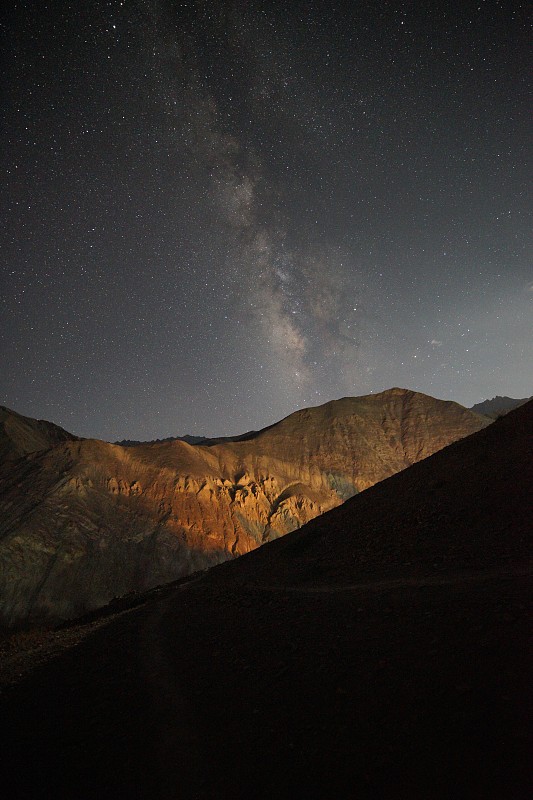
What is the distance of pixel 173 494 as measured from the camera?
65312mm

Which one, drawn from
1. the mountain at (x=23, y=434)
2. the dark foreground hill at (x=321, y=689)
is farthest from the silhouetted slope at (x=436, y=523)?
the mountain at (x=23, y=434)

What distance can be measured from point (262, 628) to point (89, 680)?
12.3 feet

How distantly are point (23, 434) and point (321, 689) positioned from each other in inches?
3760

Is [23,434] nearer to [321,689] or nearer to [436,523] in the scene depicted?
[436,523]

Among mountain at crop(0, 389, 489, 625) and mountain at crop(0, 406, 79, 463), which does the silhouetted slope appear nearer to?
mountain at crop(0, 389, 489, 625)

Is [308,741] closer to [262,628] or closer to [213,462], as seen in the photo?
[262,628]

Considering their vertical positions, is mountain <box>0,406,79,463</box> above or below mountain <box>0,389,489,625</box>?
above

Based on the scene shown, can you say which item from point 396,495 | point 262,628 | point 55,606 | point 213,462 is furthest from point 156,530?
point 262,628

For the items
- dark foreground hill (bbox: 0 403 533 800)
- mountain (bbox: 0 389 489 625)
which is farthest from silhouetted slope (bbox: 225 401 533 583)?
mountain (bbox: 0 389 489 625)

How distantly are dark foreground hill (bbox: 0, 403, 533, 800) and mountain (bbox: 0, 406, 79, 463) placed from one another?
241 ft

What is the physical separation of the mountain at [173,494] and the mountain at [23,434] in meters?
9.97

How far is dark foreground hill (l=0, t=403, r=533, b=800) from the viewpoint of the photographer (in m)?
3.99

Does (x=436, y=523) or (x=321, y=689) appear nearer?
(x=321, y=689)

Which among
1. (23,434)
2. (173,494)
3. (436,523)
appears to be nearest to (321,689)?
(436,523)
